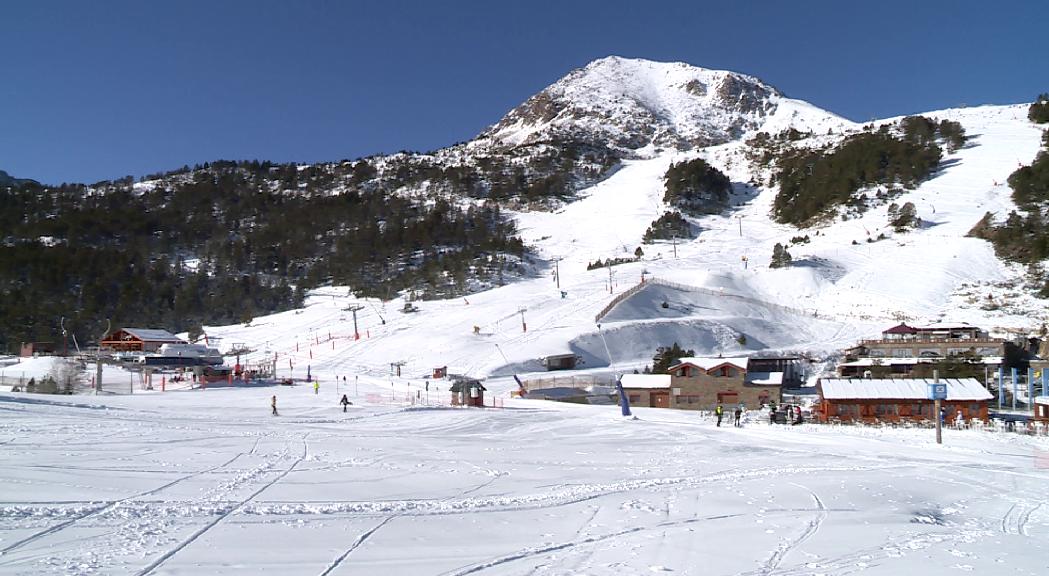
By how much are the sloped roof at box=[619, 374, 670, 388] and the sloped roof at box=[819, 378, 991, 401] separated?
8679 mm

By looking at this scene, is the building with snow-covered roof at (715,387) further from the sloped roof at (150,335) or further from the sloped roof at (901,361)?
the sloped roof at (150,335)

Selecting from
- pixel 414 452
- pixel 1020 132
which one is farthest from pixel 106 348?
pixel 1020 132

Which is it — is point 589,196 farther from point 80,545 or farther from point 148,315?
point 80,545

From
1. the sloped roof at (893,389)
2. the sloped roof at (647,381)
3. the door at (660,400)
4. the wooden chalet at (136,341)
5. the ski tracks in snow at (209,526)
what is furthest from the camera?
the wooden chalet at (136,341)

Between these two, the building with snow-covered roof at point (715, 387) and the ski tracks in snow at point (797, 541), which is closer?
the ski tracks in snow at point (797, 541)

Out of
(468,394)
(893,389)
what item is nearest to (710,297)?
(893,389)

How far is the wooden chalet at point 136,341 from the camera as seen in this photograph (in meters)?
56.8

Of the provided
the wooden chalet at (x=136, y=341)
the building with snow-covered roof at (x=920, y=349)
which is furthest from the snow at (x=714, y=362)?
the wooden chalet at (x=136, y=341)

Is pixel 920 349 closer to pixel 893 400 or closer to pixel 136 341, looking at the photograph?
pixel 893 400

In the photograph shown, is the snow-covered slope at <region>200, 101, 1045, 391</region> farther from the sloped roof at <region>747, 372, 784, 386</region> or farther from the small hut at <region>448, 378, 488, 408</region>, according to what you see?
the small hut at <region>448, 378, 488, 408</region>

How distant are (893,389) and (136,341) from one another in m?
52.4

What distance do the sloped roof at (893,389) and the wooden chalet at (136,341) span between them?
46.8 metres

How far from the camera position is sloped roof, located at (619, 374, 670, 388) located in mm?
40250

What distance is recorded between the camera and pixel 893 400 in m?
32.7
